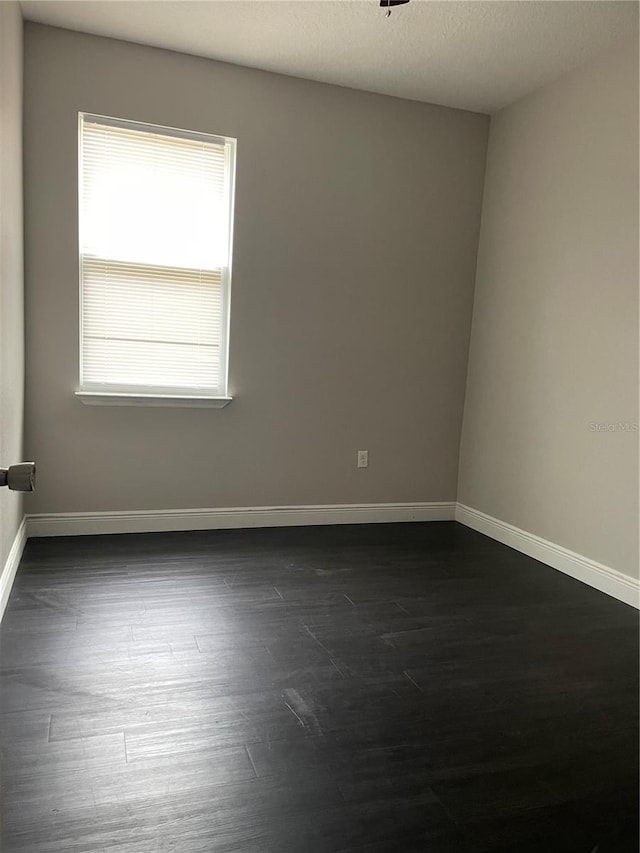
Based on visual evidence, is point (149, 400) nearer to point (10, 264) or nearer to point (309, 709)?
point (10, 264)

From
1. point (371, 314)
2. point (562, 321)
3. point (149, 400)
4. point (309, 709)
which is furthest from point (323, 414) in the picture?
point (309, 709)

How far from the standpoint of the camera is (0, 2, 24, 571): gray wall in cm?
250

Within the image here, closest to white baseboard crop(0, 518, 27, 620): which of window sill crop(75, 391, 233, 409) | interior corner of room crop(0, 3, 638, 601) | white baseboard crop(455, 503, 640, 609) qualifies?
interior corner of room crop(0, 3, 638, 601)

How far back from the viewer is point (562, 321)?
349 centimetres

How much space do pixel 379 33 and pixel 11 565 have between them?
3134 mm

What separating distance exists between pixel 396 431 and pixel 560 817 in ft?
9.42

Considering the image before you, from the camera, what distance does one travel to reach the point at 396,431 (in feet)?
13.9

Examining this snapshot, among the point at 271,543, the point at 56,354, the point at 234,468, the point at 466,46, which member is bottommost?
the point at 271,543

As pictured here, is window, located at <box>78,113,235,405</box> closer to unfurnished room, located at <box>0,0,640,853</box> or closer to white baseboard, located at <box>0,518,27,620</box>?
unfurnished room, located at <box>0,0,640,853</box>

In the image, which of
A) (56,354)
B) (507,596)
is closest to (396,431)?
(507,596)

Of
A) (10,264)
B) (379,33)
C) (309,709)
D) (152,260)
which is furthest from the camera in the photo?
(152,260)

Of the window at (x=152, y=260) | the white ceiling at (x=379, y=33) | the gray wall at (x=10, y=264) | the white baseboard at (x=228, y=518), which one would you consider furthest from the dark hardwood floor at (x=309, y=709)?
the white ceiling at (x=379, y=33)

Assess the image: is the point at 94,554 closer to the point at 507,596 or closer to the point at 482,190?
the point at 507,596

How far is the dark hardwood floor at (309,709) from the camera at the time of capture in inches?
56.7
